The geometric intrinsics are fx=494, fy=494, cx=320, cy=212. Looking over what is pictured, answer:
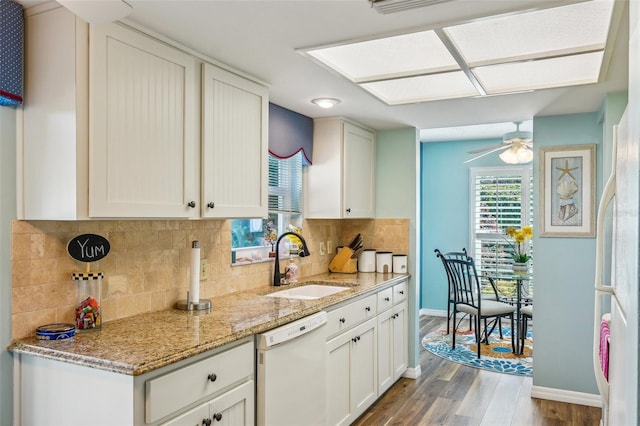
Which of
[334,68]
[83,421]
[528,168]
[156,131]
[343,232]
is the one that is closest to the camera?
[83,421]

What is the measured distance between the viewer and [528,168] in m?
6.19

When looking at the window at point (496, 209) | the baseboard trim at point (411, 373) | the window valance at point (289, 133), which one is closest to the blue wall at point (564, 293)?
the baseboard trim at point (411, 373)

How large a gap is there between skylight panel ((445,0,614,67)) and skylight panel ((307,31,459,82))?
0.38 feet

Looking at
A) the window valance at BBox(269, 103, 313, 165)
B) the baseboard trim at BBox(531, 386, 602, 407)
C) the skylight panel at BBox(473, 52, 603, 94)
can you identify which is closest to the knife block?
the window valance at BBox(269, 103, 313, 165)

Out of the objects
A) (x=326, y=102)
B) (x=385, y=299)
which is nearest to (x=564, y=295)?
(x=385, y=299)

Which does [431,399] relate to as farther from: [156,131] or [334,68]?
[156,131]

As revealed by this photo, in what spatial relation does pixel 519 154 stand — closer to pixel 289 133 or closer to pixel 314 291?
pixel 289 133

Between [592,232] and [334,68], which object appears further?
[592,232]

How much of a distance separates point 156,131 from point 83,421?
1.18m

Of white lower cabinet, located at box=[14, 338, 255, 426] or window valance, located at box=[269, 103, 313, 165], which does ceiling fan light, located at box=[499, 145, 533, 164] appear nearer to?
window valance, located at box=[269, 103, 313, 165]

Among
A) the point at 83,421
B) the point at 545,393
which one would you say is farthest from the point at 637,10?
the point at 545,393

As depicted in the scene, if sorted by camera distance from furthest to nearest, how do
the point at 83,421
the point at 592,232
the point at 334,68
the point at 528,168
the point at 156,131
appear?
the point at 528,168 → the point at 592,232 → the point at 334,68 → the point at 156,131 → the point at 83,421

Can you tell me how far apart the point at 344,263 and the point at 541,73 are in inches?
86.1

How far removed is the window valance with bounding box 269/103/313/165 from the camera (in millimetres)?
3467
